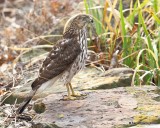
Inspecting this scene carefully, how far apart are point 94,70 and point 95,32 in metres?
1.00

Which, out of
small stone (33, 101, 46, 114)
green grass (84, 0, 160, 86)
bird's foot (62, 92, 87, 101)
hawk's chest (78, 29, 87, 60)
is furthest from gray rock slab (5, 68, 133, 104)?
hawk's chest (78, 29, 87, 60)

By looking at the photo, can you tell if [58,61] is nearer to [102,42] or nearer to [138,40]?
[138,40]

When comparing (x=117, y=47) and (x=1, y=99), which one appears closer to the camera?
(x=1, y=99)

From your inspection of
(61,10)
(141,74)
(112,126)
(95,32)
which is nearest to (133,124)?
(112,126)

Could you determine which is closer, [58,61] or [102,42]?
[58,61]

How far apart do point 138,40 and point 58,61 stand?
1.73 metres

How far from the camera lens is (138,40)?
7.41 meters

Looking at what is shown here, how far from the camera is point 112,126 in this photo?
16.8ft

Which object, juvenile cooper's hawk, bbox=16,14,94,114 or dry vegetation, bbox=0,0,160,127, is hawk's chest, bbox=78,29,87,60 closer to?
juvenile cooper's hawk, bbox=16,14,94,114

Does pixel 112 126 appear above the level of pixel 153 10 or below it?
below

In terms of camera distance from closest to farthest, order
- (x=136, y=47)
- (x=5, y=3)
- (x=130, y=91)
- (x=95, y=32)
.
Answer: (x=130, y=91)
(x=136, y=47)
(x=95, y=32)
(x=5, y=3)

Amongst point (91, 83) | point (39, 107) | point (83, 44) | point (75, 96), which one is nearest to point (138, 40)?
point (91, 83)

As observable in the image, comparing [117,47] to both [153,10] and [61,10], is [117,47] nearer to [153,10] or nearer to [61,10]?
[153,10]

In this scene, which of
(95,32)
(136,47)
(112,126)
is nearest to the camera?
(112,126)
